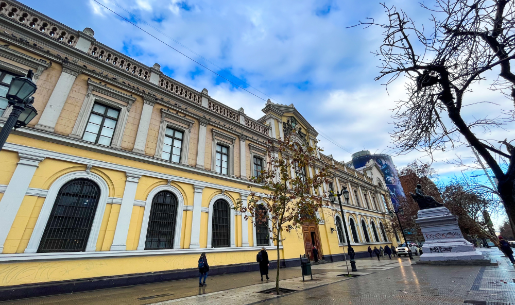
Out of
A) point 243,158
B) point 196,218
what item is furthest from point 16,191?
point 243,158

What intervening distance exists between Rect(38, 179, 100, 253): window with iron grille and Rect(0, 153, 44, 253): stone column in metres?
0.99

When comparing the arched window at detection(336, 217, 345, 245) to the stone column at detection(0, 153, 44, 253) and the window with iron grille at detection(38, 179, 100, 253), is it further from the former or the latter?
the stone column at detection(0, 153, 44, 253)

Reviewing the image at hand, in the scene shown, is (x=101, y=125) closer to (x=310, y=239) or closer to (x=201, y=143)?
(x=201, y=143)

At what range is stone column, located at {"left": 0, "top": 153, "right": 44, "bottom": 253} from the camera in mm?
7102

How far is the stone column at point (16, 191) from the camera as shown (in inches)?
280

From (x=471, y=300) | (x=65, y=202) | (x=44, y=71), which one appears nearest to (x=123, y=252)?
(x=65, y=202)

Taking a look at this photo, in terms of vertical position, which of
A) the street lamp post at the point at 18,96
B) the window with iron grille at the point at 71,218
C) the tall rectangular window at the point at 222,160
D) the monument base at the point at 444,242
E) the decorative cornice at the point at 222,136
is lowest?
the monument base at the point at 444,242

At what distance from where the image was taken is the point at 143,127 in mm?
11695

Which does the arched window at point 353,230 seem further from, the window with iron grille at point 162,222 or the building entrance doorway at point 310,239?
the window with iron grille at point 162,222

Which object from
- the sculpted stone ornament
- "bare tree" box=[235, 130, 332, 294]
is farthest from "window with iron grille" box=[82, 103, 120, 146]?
the sculpted stone ornament

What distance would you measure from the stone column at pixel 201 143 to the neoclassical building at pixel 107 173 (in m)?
0.07

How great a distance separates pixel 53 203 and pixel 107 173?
213 centimetres

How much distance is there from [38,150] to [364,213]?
32546 mm

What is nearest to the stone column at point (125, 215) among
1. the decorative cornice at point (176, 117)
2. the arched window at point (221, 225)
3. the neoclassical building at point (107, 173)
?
the neoclassical building at point (107, 173)
